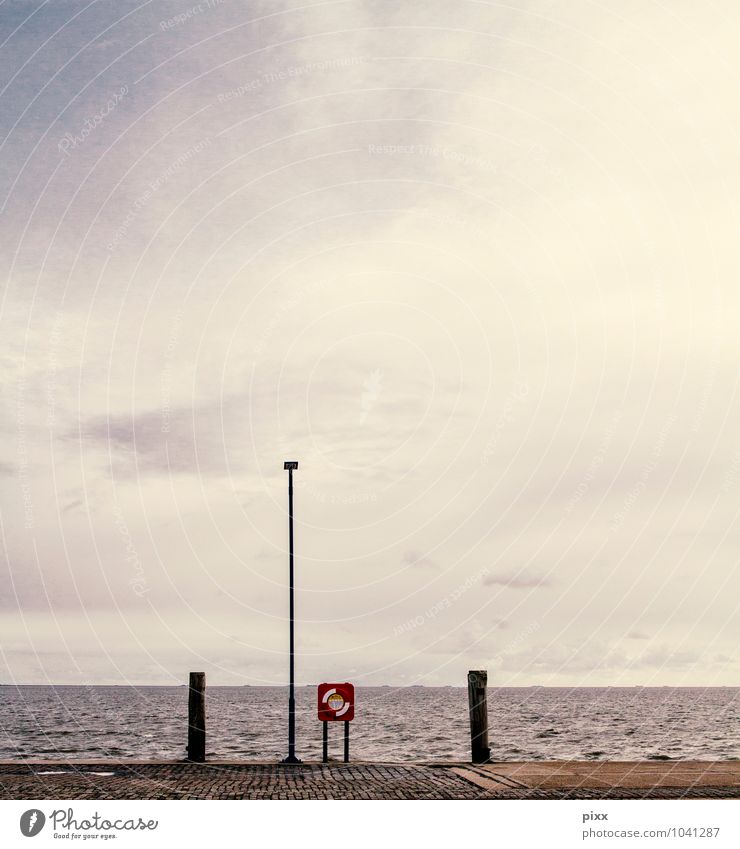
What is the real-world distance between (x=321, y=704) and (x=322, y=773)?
3.09m

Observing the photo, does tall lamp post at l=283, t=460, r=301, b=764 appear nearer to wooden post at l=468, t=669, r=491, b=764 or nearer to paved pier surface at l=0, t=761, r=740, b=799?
paved pier surface at l=0, t=761, r=740, b=799

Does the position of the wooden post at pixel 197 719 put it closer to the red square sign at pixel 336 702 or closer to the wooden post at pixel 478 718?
the red square sign at pixel 336 702

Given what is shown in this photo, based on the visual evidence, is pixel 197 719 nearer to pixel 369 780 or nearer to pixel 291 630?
pixel 291 630

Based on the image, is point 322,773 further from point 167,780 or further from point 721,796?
point 721,796

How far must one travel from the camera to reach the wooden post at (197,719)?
20.0m

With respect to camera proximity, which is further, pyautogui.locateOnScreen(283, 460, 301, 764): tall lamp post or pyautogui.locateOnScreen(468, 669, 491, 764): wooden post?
pyautogui.locateOnScreen(283, 460, 301, 764): tall lamp post

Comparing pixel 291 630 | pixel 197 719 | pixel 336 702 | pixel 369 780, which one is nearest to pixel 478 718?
pixel 336 702

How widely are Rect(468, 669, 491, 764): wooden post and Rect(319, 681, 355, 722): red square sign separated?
2502 mm

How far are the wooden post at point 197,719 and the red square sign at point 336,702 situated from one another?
2.46 m

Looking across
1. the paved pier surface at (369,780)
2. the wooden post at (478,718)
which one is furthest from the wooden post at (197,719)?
the wooden post at (478,718)

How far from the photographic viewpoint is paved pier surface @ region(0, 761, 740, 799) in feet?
49.1

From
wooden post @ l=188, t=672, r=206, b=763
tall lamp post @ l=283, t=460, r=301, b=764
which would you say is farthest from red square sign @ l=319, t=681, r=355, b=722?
wooden post @ l=188, t=672, r=206, b=763

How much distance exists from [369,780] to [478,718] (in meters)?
3.71

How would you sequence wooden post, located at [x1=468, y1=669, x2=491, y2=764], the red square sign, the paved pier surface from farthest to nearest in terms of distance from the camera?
the red square sign → wooden post, located at [x1=468, y1=669, x2=491, y2=764] → the paved pier surface
